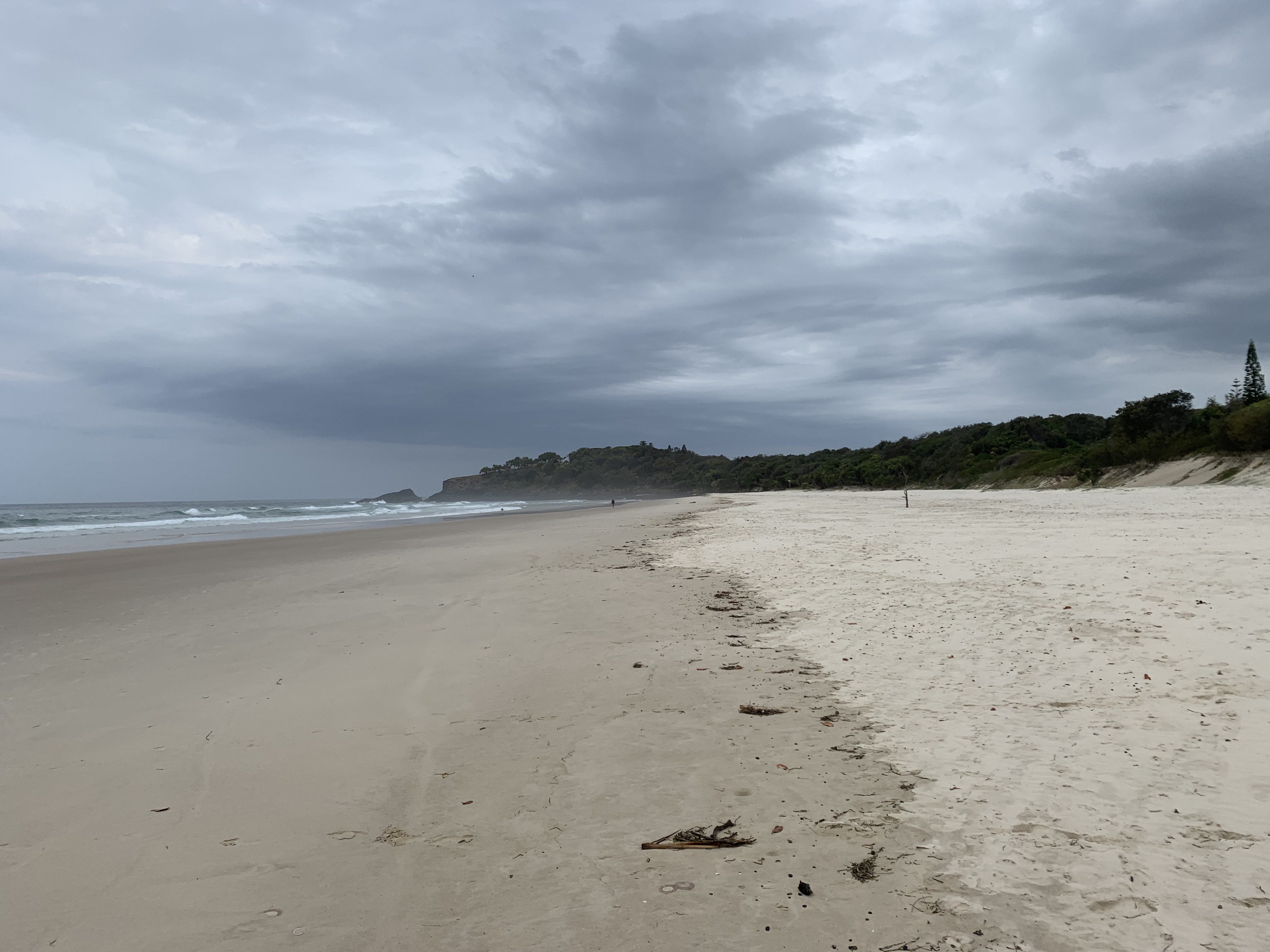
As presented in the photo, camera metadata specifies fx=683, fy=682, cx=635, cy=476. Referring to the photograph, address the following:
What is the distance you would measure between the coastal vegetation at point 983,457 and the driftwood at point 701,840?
117ft

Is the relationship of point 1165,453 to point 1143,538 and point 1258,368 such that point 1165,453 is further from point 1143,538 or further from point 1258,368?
point 1143,538

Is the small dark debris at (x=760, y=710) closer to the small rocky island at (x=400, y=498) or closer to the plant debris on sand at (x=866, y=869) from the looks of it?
the plant debris on sand at (x=866, y=869)

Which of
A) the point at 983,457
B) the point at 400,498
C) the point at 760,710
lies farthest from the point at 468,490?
the point at 760,710

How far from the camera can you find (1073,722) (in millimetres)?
4328

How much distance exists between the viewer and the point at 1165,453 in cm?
3456

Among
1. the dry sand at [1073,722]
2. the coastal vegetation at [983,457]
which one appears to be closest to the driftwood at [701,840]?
the dry sand at [1073,722]

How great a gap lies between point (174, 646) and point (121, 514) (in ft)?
211

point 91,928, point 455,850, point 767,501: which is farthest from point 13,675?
point 767,501

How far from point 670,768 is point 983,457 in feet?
205

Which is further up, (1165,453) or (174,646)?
(1165,453)

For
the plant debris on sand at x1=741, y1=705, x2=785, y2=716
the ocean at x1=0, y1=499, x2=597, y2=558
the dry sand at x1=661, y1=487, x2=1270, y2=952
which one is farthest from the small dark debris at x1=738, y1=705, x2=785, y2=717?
the ocean at x1=0, y1=499, x2=597, y2=558

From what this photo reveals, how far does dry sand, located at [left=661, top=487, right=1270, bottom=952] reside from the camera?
262cm

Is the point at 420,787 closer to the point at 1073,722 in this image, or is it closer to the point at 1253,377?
the point at 1073,722

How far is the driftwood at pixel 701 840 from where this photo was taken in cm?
320
